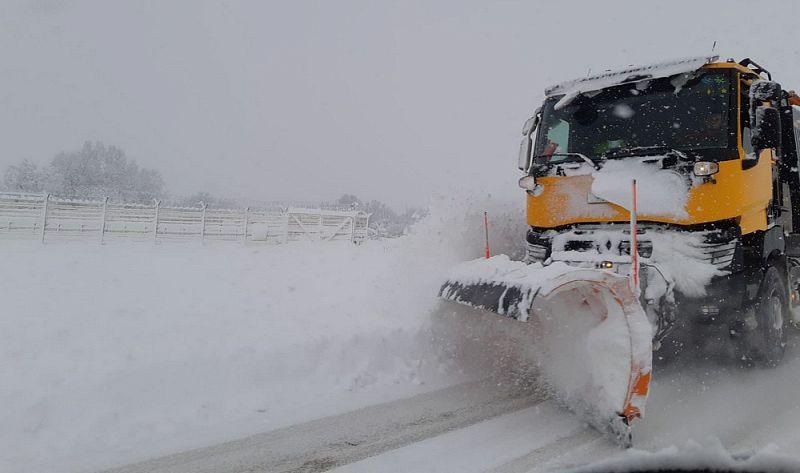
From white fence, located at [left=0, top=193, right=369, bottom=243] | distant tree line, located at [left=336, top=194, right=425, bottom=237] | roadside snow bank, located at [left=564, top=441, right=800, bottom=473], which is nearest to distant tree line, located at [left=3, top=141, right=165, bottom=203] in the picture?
distant tree line, located at [left=336, top=194, right=425, bottom=237]

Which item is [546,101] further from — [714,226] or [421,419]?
[421,419]

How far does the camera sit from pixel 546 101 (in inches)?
241

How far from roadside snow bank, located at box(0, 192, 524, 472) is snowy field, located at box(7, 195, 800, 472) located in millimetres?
20

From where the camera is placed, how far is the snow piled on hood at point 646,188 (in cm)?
474

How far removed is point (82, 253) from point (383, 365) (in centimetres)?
975

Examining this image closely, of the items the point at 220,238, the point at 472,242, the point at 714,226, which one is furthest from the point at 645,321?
the point at 220,238

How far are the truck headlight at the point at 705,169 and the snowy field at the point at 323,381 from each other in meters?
1.91

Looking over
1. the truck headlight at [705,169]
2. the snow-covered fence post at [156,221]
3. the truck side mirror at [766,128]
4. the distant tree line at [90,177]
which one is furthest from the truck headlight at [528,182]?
the distant tree line at [90,177]

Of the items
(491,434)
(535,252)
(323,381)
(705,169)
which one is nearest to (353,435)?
(491,434)

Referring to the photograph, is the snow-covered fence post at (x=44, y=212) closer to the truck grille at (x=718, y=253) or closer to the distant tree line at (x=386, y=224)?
the distant tree line at (x=386, y=224)

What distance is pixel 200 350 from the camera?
5.52 metres

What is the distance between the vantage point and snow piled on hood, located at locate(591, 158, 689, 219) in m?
4.74

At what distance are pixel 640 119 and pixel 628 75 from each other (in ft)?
1.58

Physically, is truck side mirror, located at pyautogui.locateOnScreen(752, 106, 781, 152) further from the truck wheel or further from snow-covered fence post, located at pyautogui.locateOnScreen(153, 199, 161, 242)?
snow-covered fence post, located at pyautogui.locateOnScreen(153, 199, 161, 242)
